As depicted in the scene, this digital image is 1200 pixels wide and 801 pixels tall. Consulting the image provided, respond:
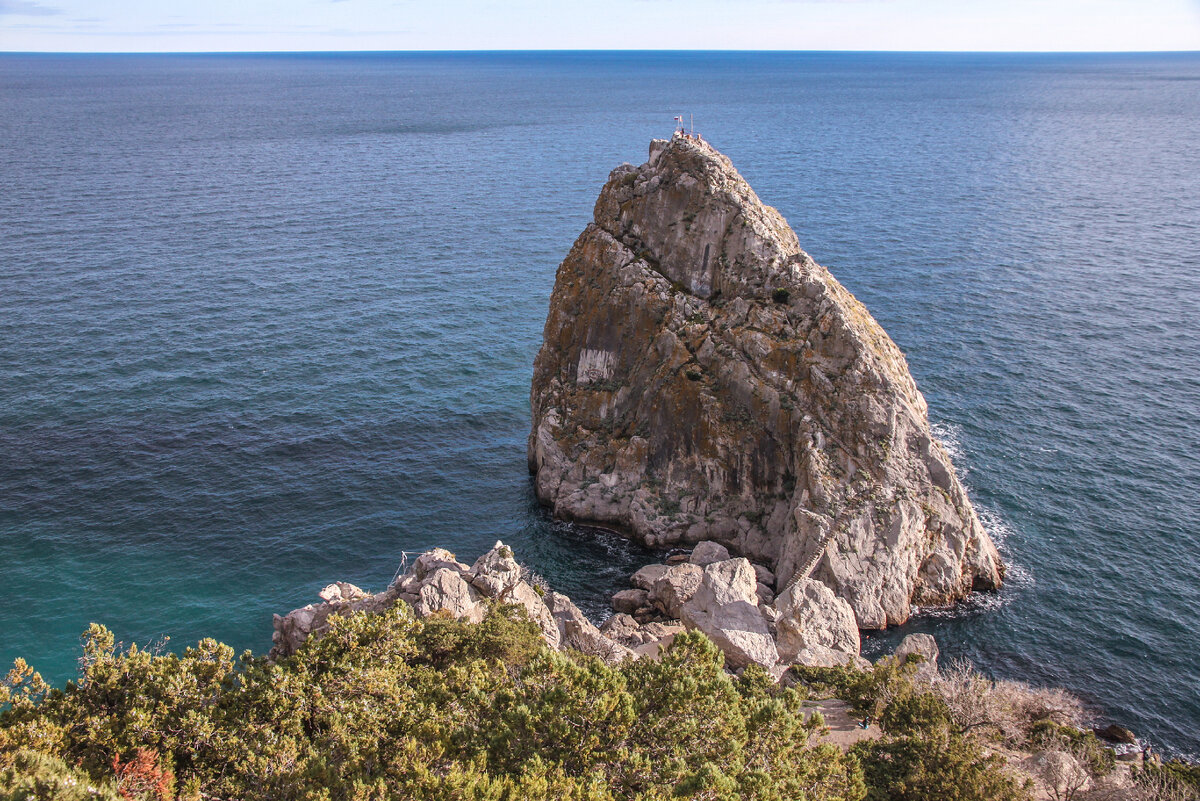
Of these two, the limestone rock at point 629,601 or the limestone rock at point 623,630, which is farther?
the limestone rock at point 629,601

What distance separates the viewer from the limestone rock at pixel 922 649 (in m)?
45.2

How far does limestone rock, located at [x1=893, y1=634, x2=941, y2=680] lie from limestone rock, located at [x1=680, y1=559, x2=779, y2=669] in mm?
7253

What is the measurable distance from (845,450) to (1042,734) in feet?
67.5

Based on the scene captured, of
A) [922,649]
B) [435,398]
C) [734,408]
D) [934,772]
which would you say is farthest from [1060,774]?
[435,398]

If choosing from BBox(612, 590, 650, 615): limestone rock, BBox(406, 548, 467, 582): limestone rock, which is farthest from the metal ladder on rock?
BBox(406, 548, 467, 582): limestone rock

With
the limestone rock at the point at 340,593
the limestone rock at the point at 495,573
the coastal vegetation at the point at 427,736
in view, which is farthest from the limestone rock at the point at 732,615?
the limestone rock at the point at 340,593

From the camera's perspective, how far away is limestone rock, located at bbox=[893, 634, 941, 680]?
148 ft

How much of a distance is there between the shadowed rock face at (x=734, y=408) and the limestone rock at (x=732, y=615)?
16.2 feet

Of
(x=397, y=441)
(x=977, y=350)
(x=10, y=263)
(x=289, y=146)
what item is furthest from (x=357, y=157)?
(x=977, y=350)

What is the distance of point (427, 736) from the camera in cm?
2820

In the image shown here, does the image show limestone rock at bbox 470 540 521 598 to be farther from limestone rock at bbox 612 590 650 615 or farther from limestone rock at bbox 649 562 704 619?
limestone rock at bbox 649 562 704 619

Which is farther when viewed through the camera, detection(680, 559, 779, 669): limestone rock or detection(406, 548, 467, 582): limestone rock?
detection(406, 548, 467, 582): limestone rock

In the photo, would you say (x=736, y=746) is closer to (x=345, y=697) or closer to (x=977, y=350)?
(x=345, y=697)

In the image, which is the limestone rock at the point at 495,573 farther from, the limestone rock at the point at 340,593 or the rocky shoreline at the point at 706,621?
the limestone rock at the point at 340,593
